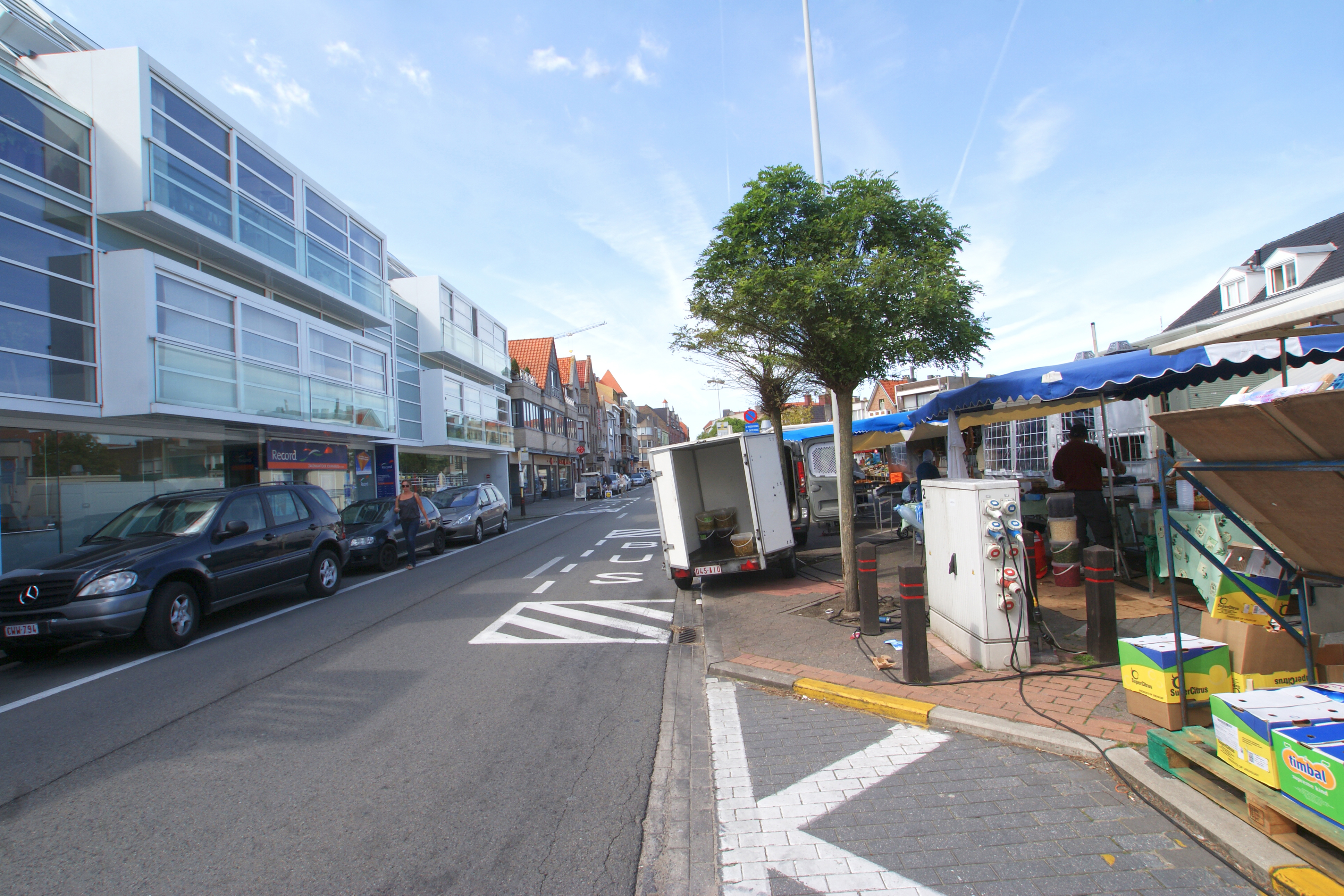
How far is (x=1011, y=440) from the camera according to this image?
14750mm

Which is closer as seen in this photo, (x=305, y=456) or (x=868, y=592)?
(x=868, y=592)

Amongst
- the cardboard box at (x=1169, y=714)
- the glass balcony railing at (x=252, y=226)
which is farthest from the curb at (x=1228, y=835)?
the glass balcony railing at (x=252, y=226)

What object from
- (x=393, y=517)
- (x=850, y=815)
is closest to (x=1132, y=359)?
(x=850, y=815)

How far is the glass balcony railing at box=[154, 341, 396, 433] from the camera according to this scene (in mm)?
12500

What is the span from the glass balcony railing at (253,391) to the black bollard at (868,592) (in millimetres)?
12967

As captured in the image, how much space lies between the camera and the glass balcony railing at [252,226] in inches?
504

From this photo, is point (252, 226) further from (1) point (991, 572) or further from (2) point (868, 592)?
(1) point (991, 572)

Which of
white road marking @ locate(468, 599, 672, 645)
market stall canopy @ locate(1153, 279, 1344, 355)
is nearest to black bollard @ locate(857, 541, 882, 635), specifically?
white road marking @ locate(468, 599, 672, 645)

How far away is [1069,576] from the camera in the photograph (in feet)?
25.5

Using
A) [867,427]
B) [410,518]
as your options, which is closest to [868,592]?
[867,427]

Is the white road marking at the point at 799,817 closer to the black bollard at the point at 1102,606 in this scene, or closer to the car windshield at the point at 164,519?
the black bollard at the point at 1102,606

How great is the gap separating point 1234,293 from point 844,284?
1075 inches

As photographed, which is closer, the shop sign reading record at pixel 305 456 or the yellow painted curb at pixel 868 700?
the yellow painted curb at pixel 868 700

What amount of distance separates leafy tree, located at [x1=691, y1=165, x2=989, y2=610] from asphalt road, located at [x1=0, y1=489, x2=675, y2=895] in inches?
140
